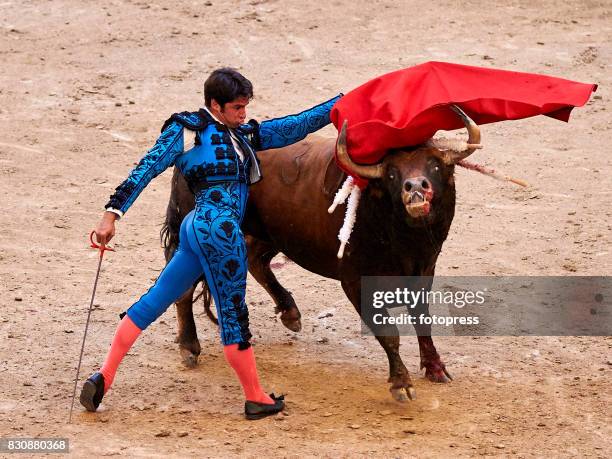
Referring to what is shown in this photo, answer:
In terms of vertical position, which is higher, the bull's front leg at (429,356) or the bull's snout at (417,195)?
the bull's snout at (417,195)

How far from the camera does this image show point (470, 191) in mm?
9602

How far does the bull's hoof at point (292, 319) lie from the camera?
7.25 meters

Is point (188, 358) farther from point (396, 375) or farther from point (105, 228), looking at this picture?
point (105, 228)

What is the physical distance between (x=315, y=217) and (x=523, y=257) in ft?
7.84

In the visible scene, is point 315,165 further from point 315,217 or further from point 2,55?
point 2,55

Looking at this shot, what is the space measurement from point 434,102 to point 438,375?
1.61 meters

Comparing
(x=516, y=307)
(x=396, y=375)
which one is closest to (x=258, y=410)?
(x=396, y=375)

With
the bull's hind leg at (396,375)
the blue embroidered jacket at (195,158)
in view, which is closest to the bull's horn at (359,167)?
the blue embroidered jacket at (195,158)

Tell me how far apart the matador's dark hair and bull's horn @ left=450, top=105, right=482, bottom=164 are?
1.04m

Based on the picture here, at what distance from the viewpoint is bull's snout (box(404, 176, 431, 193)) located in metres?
5.73

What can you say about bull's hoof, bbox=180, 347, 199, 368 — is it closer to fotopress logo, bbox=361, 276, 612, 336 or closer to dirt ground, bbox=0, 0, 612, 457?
dirt ground, bbox=0, 0, 612, 457

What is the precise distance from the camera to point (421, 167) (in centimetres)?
589

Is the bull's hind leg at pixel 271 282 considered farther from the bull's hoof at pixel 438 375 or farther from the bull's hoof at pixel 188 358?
the bull's hoof at pixel 438 375

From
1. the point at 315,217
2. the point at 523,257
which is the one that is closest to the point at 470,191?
the point at 523,257
